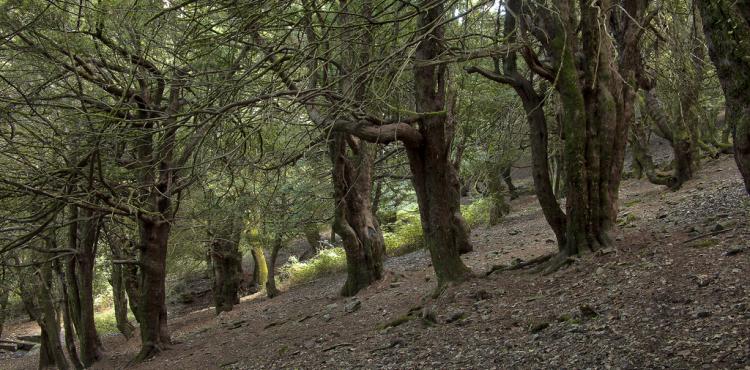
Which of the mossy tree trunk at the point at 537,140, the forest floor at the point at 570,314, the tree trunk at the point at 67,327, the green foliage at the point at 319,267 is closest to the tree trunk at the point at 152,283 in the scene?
the forest floor at the point at 570,314

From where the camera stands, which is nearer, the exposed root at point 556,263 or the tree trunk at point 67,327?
the exposed root at point 556,263

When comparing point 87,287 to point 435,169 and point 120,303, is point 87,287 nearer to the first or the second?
point 120,303

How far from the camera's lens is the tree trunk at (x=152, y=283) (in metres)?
11.9

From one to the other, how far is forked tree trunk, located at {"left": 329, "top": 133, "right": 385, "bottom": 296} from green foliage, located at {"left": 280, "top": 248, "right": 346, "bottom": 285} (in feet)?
23.7

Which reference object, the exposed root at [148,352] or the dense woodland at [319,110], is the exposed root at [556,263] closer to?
the dense woodland at [319,110]

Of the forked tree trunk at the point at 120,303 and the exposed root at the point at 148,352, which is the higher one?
the forked tree trunk at the point at 120,303

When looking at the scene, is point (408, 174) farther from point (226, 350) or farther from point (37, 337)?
point (37, 337)

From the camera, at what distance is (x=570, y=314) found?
6023mm

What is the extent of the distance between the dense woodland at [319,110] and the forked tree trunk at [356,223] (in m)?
0.04

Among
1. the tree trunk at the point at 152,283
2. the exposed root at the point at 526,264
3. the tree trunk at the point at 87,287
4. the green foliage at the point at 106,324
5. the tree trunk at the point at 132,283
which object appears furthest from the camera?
the green foliage at the point at 106,324

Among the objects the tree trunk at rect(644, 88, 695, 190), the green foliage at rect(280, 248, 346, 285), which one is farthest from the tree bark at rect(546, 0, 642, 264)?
the green foliage at rect(280, 248, 346, 285)

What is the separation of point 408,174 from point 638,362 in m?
12.5

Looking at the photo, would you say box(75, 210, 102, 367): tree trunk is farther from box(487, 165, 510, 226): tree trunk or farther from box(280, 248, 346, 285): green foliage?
box(487, 165, 510, 226): tree trunk

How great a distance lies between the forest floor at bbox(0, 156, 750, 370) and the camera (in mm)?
4754
